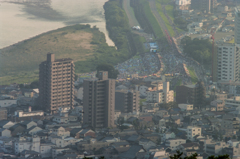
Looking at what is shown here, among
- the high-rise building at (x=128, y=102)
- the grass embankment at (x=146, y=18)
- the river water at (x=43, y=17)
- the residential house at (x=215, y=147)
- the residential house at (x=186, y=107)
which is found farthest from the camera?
the river water at (x=43, y=17)

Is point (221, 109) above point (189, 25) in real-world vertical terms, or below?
below

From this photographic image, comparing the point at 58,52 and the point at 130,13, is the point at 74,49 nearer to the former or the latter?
the point at 58,52

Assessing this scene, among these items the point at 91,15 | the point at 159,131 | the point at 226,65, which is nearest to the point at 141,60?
the point at 226,65

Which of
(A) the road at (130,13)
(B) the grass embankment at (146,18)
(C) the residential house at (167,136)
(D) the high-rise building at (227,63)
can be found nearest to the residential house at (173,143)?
(C) the residential house at (167,136)

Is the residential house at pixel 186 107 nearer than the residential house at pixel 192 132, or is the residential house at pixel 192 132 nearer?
the residential house at pixel 192 132

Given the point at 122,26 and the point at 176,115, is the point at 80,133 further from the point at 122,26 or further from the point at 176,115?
the point at 122,26

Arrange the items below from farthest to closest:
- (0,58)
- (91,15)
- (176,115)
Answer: (91,15) → (0,58) → (176,115)

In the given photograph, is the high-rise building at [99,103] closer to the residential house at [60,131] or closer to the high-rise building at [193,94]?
the residential house at [60,131]

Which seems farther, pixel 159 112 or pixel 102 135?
pixel 159 112
